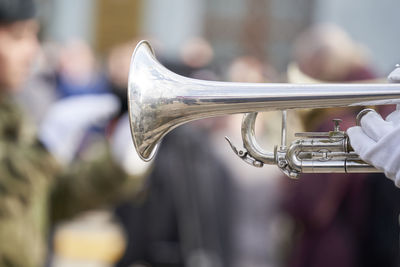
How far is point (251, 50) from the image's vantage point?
11414mm

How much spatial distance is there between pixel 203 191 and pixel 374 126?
2.52 meters

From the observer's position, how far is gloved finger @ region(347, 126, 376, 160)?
1.91m

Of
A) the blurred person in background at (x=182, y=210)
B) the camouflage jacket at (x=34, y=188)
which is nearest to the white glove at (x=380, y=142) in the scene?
the camouflage jacket at (x=34, y=188)

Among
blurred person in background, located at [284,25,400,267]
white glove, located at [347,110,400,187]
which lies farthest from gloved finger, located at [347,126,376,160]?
blurred person in background, located at [284,25,400,267]

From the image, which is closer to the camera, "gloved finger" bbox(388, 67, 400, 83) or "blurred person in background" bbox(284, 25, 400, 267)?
"gloved finger" bbox(388, 67, 400, 83)

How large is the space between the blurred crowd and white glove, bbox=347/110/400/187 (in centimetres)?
85

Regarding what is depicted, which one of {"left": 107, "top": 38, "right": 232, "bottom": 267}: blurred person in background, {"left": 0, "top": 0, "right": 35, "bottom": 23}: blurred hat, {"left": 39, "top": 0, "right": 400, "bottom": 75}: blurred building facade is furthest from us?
{"left": 39, "top": 0, "right": 400, "bottom": 75}: blurred building facade

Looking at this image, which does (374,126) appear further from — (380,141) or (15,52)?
(15,52)

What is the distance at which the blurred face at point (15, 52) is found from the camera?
3.33m

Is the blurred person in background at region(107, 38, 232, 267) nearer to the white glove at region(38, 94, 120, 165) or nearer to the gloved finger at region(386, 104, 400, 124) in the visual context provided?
the white glove at region(38, 94, 120, 165)

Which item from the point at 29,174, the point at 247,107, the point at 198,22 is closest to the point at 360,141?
the point at 247,107

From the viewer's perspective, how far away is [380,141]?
73.3 inches

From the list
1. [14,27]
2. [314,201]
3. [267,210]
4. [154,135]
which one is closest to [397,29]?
[267,210]

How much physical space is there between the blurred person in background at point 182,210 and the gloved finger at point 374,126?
238 centimetres
